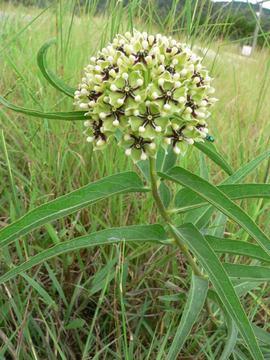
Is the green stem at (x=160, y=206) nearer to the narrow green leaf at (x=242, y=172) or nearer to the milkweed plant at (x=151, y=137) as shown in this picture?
the milkweed plant at (x=151, y=137)

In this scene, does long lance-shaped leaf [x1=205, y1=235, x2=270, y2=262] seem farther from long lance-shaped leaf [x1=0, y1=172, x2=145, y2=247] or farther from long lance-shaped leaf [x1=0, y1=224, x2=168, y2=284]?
long lance-shaped leaf [x1=0, y1=172, x2=145, y2=247]

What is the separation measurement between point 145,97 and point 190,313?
19.2 inches

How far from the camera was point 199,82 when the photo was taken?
1.16m

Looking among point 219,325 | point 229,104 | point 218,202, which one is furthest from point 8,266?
point 229,104

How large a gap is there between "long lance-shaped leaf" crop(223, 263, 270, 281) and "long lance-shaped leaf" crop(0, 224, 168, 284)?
0.23 meters

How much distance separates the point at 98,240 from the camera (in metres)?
1.15

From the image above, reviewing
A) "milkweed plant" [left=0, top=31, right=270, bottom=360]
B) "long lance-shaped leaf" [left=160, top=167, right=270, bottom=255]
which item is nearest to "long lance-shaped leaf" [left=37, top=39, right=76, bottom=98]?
"milkweed plant" [left=0, top=31, right=270, bottom=360]

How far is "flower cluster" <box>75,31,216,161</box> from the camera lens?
42.1 inches

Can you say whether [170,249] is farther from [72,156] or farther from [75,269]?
[72,156]

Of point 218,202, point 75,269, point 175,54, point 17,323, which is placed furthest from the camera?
point 75,269

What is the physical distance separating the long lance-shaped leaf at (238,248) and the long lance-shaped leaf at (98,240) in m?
0.14

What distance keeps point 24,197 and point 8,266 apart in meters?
0.30

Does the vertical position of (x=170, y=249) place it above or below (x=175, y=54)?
below

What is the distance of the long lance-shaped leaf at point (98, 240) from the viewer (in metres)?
1.11
